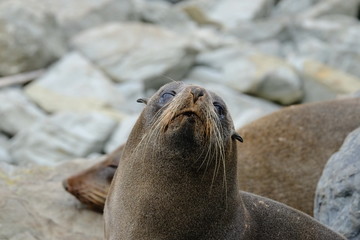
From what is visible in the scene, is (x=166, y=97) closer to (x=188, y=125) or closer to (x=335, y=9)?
(x=188, y=125)

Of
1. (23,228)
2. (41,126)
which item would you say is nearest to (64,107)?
(41,126)

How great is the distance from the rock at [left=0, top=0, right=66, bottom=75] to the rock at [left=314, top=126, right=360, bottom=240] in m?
11.9

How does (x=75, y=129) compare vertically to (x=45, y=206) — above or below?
below

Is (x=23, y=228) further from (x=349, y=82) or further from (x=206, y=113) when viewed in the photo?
(x=349, y=82)

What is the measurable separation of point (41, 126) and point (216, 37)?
833cm

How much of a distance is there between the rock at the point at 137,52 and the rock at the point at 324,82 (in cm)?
277

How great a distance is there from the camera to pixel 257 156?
7285 mm

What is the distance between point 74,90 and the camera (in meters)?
16.6

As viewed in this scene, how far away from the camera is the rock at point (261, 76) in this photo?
57.5 ft

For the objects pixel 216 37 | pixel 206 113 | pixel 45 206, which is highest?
pixel 206 113

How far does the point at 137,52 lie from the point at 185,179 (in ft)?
45.7

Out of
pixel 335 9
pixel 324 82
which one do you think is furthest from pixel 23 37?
pixel 335 9

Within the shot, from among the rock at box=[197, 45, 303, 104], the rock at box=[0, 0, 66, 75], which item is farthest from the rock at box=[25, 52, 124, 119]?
the rock at box=[197, 45, 303, 104]

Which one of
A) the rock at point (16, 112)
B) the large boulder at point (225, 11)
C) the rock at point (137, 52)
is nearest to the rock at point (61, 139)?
the rock at point (16, 112)
